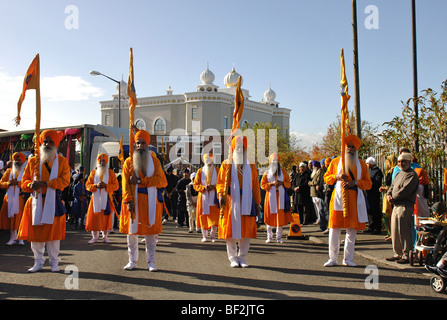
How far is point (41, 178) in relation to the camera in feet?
24.5

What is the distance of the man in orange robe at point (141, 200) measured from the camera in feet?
23.9

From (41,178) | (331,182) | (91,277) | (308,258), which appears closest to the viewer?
(91,277)

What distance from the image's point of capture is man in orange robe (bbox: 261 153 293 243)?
1120 cm

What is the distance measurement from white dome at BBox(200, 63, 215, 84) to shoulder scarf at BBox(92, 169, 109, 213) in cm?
4646

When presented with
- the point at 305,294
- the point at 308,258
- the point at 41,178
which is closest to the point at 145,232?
the point at 41,178

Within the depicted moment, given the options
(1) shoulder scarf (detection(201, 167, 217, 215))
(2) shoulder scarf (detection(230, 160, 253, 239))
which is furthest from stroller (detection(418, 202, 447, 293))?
(1) shoulder scarf (detection(201, 167, 217, 215))

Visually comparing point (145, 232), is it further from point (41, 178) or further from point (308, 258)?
point (308, 258)

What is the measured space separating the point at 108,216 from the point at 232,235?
4.59m

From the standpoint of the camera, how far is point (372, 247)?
980cm

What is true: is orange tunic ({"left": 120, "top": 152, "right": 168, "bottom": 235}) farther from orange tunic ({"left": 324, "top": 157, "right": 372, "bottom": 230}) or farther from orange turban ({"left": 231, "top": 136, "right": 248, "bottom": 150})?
orange tunic ({"left": 324, "top": 157, "right": 372, "bottom": 230})

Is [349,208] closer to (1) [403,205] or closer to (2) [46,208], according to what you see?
(1) [403,205]

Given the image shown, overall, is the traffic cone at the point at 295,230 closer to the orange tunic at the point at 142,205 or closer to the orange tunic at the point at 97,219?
the orange tunic at the point at 97,219

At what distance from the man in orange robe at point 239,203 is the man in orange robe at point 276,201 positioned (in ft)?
11.2

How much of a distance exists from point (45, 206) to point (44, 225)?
0.31 meters
